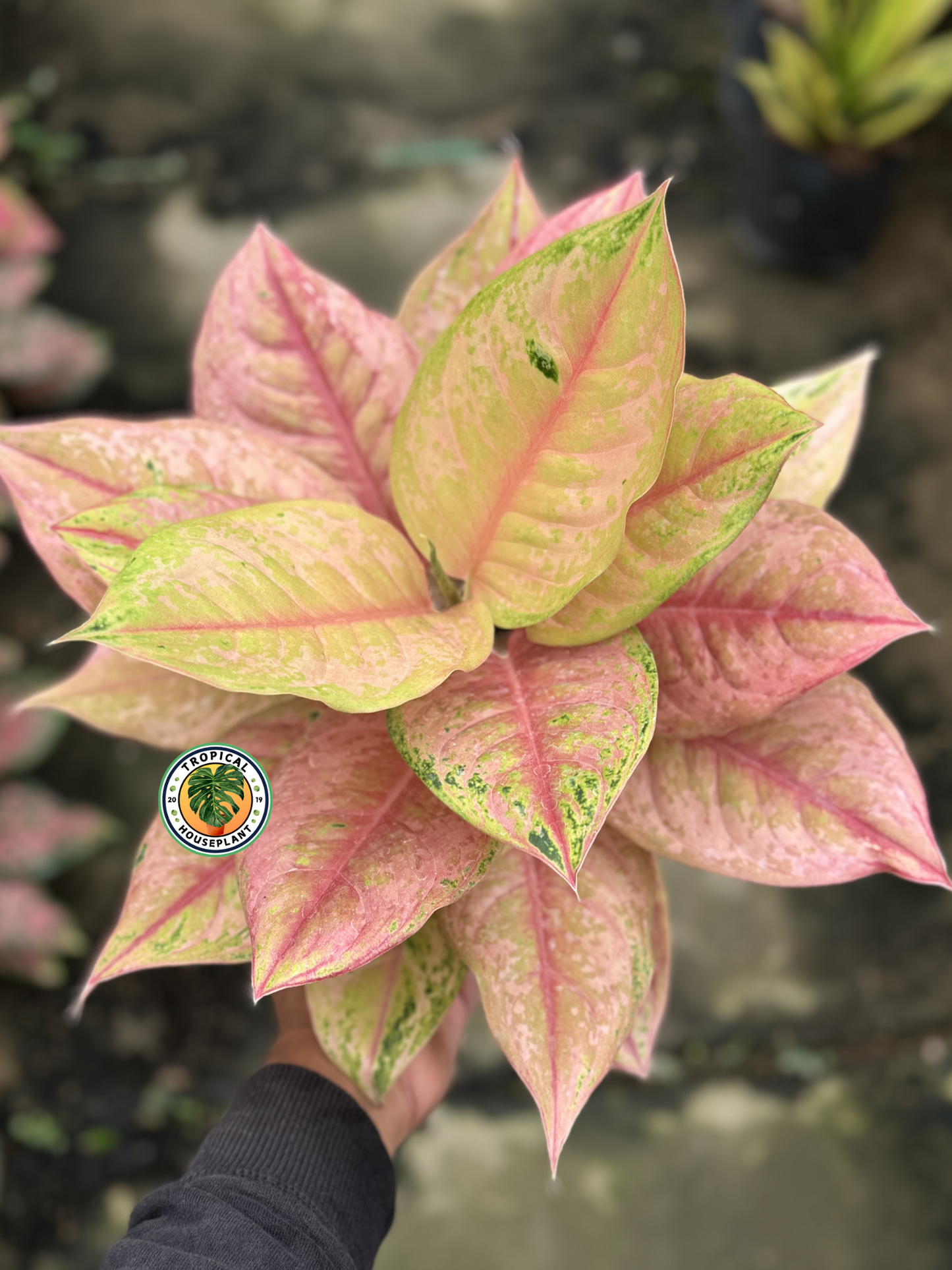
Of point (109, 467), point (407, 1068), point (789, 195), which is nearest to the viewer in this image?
point (109, 467)

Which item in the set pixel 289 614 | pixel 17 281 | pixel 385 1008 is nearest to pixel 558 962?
pixel 385 1008

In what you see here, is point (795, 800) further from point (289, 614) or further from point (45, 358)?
point (45, 358)

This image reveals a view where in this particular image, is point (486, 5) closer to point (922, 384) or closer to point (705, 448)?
point (922, 384)

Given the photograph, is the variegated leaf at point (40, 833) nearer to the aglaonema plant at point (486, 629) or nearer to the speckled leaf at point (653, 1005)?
the aglaonema plant at point (486, 629)

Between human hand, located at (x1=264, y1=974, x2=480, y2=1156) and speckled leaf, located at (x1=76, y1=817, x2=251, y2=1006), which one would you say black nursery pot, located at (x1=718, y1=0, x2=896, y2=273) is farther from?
speckled leaf, located at (x1=76, y1=817, x2=251, y2=1006)

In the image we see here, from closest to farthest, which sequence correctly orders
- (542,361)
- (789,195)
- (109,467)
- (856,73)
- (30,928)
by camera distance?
1. (542,361)
2. (109,467)
3. (30,928)
4. (856,73)
5. (789,195)

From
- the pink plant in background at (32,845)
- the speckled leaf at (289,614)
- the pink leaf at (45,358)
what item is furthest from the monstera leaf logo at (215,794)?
the pink leaf at (45,358)
